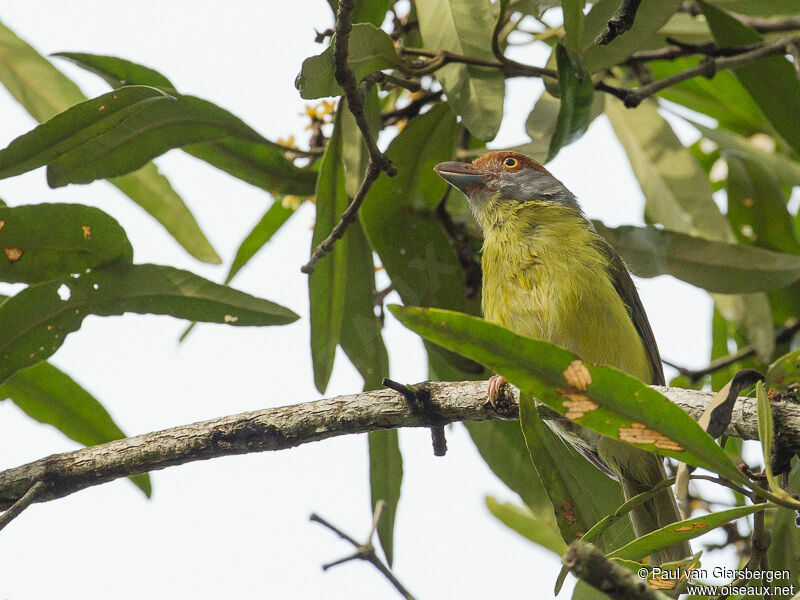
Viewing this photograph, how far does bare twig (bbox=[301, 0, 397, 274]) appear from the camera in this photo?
2.56 meters

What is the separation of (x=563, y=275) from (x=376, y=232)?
0.79 m

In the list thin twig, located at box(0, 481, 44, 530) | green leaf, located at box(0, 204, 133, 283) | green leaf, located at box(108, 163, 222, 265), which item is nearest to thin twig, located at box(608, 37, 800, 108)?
green leaf, located at box(108, 163, 222, 265)

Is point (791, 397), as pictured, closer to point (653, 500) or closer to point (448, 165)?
point (653, 500)

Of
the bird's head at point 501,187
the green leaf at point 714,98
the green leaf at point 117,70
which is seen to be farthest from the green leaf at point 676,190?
the green leaf at point 117,70

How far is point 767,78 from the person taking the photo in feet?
11.8

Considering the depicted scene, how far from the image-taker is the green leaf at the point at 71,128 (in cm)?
276

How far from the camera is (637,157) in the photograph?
4.12m

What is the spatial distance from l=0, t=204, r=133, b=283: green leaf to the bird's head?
1456mm

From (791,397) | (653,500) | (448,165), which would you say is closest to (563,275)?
(448,165)

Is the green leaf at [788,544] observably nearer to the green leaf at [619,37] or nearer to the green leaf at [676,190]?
the green leaf at [676,190]

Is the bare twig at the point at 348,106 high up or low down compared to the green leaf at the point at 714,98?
down

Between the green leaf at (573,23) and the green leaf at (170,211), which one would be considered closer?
the green leaf at (573,23)

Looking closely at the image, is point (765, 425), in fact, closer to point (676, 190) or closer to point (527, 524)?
point (527, 524)

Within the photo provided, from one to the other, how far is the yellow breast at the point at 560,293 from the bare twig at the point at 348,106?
2.39 feet
